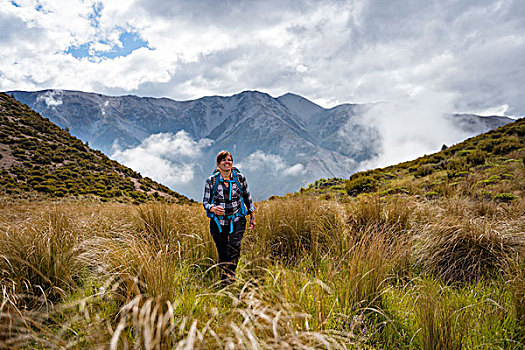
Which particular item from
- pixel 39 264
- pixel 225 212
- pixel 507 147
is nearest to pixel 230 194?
pixel 225 212

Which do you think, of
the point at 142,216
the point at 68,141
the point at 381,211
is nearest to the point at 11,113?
the point at 68,141

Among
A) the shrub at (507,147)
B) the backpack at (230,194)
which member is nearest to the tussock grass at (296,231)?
the backpack at (230,194)

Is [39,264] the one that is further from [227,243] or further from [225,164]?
[225,164]

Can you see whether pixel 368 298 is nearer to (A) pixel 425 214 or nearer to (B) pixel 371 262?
(B) pixel 371 262

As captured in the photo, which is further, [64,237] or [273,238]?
[273,238]

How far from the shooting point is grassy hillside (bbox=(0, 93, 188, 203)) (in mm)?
26750

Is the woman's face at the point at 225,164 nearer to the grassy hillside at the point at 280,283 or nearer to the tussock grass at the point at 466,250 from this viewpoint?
the grassy hillside at the point at 280,283

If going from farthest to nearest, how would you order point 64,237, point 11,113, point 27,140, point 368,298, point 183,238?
1. point 11,113
2. point 27,140
3. point 183,238
4. point 64,237
5. point 368,298

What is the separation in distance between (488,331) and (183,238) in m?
3.41

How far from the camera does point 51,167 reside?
3450 cm

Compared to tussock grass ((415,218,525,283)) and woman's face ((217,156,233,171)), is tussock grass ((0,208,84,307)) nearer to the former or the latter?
woman's face ((217,156,233,171))

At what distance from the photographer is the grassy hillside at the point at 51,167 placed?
87.8 ft

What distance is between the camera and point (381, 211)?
4355mm

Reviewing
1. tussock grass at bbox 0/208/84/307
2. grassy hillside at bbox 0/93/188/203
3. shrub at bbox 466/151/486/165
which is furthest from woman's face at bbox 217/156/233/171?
grassy hillside at bbox 0/93/188/203
